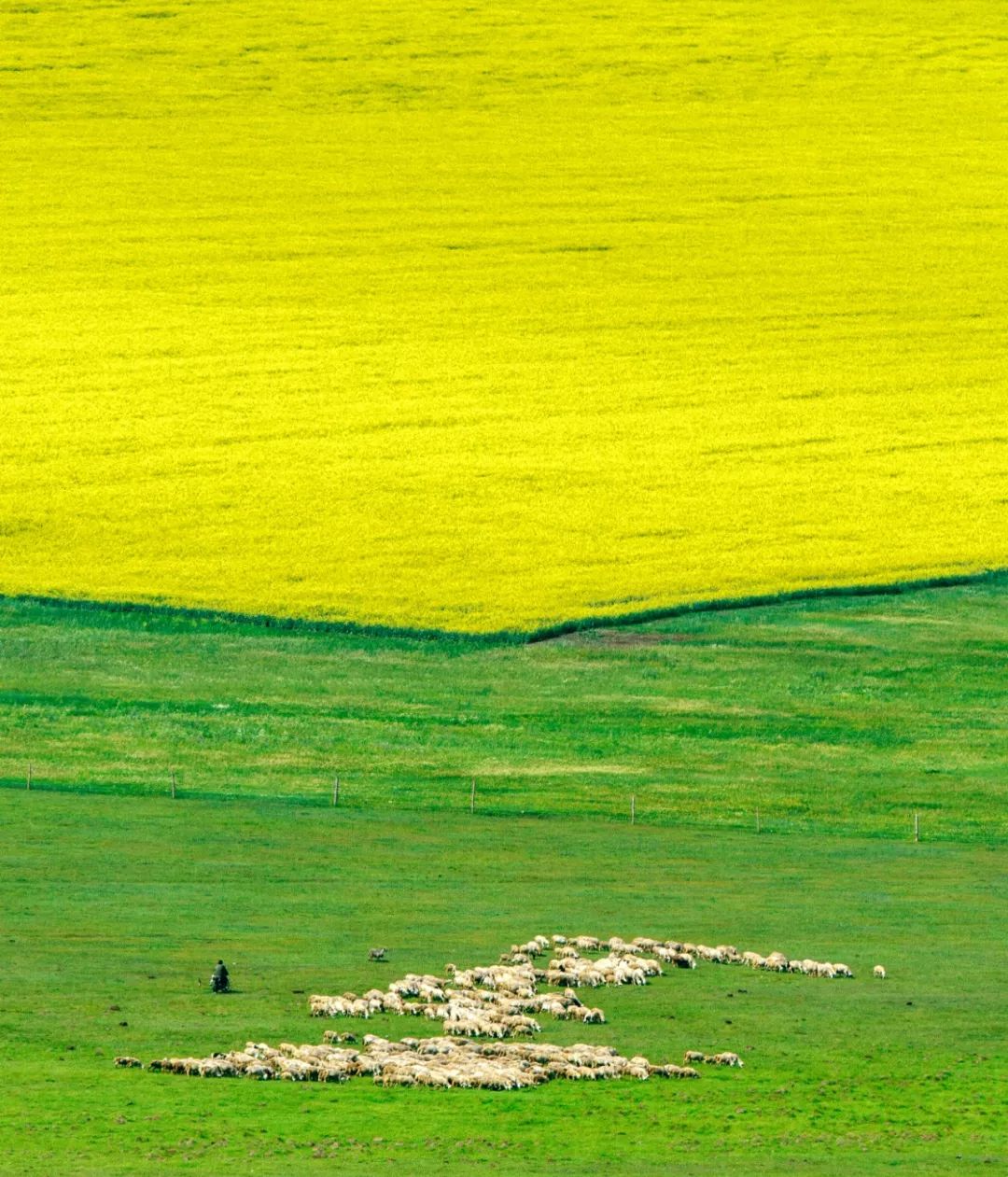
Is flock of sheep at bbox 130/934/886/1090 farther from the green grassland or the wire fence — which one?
the wire fence

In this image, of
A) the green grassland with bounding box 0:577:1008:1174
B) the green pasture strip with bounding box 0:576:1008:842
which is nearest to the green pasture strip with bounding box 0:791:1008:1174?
the green grassland with bounding box 0:577:1008:1174

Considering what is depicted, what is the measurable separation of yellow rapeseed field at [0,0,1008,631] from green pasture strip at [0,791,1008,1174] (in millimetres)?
12525

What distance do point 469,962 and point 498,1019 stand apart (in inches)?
83.7

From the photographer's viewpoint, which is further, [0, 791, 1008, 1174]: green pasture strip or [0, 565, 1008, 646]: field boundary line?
[0, 565, 1008, 646]: field boundary line

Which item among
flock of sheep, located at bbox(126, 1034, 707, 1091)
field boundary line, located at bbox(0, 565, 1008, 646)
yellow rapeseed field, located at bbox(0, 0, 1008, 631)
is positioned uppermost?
yellow rapeseed field, located at bbox(0, 0, 1008, 631)

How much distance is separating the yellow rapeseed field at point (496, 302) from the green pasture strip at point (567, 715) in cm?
141

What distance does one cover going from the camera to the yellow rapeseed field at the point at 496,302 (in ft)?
134

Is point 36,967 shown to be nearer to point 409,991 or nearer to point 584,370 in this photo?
point 409,991

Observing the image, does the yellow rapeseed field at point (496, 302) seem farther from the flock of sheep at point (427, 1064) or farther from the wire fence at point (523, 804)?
the flock of sheep at point (427, 1064)

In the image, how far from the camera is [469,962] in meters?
19.5

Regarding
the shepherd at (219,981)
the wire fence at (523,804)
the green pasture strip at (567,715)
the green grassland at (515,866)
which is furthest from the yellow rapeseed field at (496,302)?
the shepherd at (219,981)

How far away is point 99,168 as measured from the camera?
61406 millimetres

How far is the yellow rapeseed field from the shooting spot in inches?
1607

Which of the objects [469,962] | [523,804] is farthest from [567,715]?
[469,962]
